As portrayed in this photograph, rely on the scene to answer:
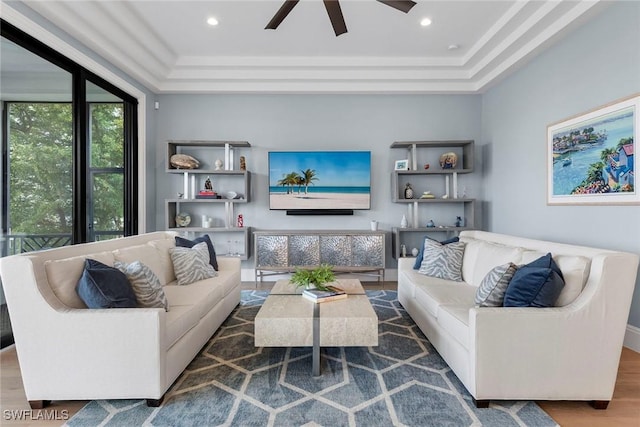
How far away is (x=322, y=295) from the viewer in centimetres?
234

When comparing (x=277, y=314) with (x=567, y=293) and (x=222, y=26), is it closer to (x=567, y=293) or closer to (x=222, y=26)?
(x=567, y=293)

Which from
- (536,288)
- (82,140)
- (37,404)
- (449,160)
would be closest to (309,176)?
(449,160)

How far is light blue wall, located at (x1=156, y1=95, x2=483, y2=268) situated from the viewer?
4.57m

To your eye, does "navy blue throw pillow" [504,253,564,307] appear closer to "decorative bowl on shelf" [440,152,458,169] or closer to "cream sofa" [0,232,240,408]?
"cream sofa" [0,232,240,408]

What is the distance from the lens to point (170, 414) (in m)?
1.67

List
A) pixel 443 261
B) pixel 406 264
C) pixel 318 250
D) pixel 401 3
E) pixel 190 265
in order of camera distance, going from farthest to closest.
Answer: pixel 318 250 → pixel 406 264 → pixel 443 261 → pixel 190 265 → pixel 401 3

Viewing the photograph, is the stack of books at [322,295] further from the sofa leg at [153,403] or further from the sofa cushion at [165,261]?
the sofa cushion at [165,261]

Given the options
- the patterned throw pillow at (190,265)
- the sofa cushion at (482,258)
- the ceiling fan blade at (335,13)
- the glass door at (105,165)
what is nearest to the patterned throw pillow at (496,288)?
the sofa cushion at (482,258)

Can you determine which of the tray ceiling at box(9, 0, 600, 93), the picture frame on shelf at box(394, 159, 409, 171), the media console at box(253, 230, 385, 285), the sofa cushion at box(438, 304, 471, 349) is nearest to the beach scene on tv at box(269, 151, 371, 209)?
the picture frame on shelf at box(394, 159, 409, 171)

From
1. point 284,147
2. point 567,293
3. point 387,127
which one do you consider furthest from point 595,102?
point 284,147

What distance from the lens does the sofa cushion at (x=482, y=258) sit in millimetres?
2439

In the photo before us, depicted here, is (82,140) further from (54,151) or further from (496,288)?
(496,288)

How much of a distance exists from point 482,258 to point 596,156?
1325 mm

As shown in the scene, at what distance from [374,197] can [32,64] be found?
3996 millimetres
